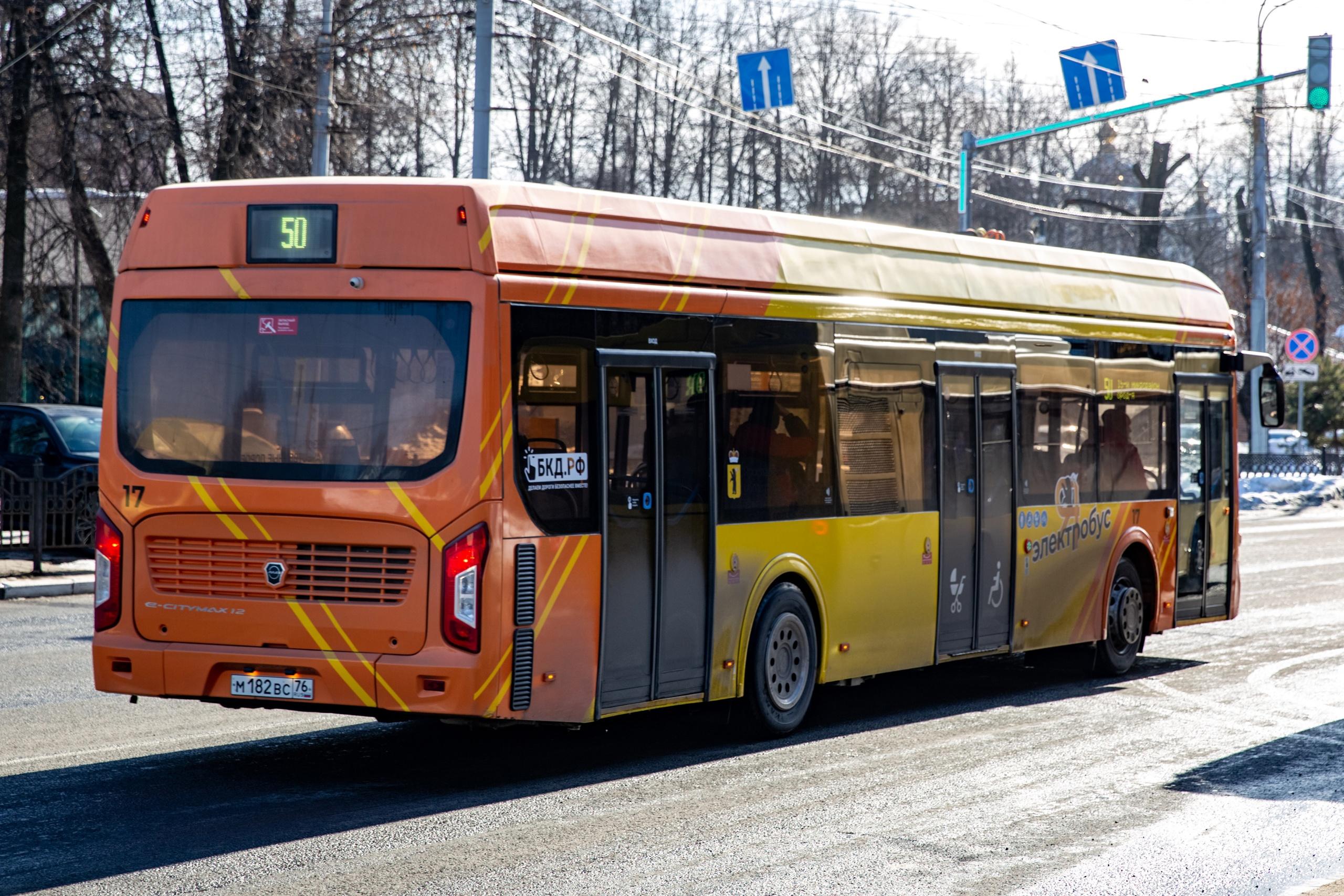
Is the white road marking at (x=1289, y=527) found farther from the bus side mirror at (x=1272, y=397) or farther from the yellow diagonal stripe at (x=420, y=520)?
the yellow diagonal stripe at (x=420, y=520)

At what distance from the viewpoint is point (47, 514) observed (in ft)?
60.8

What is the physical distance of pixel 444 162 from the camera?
3866 centimetres

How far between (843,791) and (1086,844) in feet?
4.31

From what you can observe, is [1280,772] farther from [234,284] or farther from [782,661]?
[234,284]

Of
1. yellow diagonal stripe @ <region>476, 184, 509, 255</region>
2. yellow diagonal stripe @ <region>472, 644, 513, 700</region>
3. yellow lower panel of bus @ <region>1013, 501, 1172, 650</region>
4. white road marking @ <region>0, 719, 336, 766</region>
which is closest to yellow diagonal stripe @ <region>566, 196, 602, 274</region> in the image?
yellow diagonal stripe @ <region>476, 184, 509, 255</region>

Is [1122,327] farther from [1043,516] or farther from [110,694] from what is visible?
[110,694]

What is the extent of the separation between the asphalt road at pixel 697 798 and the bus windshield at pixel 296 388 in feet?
5.01

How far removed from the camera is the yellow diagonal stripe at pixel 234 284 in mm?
7824

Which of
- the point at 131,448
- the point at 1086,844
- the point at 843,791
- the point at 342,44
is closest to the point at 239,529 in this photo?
the point at 131,448

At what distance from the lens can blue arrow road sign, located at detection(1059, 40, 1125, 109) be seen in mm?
23406

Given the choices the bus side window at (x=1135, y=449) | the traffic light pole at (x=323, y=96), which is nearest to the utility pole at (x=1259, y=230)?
the traffic light pole at (x=323, y=96)

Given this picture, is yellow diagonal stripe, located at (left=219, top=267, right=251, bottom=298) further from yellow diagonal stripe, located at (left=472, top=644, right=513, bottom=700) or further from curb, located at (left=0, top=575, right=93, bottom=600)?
curb, located at (left=0, top=575, right=93, bottom=600)

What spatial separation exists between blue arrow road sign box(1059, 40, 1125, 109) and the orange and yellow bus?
14.6 m

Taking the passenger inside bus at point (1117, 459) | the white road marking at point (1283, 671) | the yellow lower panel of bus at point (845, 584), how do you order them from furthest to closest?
1. the passenger inside bus at point (1117, 459)
2. the white road marking at point (1283, 671)
3. the yellow lower panel of bus at point (845, 584)
